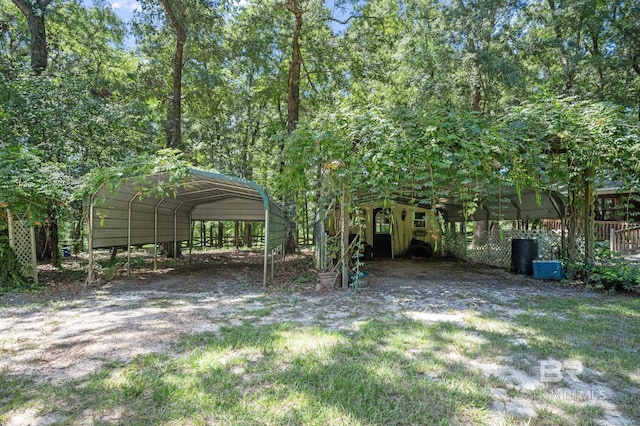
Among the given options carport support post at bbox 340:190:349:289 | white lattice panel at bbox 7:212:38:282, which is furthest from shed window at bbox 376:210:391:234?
white lattice panel at bbox 7:212:38:282

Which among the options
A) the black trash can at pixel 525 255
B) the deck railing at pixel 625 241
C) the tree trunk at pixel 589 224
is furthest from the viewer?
the deck railing at pixel 625 241

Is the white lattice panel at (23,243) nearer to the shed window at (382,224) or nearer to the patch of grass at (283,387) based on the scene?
the patch of grass at (283,387)

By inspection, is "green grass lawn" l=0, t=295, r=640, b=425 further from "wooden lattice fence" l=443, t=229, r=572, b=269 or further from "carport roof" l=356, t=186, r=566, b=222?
"wooden lattice fence" l=443, t=229, r=572, b=269

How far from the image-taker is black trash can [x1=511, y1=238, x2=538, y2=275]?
821 centimetres

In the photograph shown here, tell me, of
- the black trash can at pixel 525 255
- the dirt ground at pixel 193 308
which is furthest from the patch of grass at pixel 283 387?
the black trash can at pixel 525 255

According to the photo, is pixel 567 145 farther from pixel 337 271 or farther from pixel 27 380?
pixel 27 380

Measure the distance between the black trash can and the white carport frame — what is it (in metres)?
5.94

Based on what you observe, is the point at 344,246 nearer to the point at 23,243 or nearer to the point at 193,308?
the point at 193,308

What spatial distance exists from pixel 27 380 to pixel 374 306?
3839 mm

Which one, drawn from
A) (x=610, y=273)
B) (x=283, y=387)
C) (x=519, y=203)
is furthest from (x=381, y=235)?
(x=283, y=387)

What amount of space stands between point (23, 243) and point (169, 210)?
13.6 feet

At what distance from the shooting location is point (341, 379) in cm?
255

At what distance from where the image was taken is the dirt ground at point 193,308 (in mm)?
2945

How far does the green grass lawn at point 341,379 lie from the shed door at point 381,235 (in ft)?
30.7
